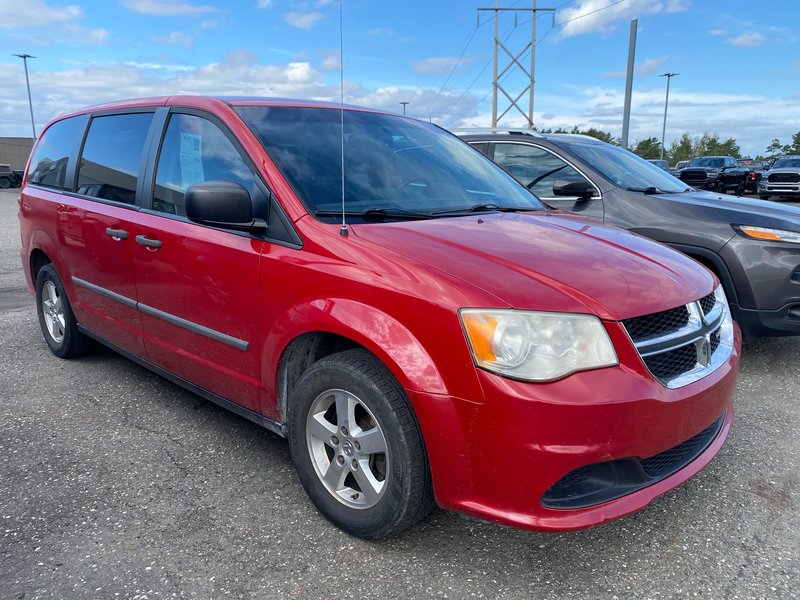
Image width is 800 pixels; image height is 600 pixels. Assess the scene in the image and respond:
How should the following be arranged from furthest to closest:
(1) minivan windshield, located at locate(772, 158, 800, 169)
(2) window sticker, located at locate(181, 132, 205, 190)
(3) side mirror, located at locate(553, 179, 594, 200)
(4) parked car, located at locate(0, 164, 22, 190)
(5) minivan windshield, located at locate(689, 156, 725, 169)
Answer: (4) parked car, located at locate(0, 164, 22, 190)
(5) minivan windshield, located at locate(689, 156, 725, 169)
(1) minivan windshield, located at locate(772, 158, 800, 169)
(3) side mirror, located at locate(553, 179, 594, 200)
(2) window sticker, located at locate(181, 132, 205, 190)

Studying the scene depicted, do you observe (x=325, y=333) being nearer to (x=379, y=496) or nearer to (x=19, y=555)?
(x=379, y=496)

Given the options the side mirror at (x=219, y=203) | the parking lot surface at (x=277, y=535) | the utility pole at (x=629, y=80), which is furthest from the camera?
the utility pole at (x=629, y=80)

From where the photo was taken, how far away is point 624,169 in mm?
5473

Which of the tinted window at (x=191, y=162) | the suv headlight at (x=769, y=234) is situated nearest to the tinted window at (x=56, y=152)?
the tinted window at (x=191, y=162)

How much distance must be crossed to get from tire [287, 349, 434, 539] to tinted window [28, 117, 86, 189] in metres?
2.88

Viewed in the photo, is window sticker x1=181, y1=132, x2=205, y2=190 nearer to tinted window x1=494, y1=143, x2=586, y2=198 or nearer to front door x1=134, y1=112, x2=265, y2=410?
front door x1=134, y1=112, x2=265, y2=410

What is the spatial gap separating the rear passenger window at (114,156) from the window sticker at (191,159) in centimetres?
41

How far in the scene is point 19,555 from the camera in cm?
236

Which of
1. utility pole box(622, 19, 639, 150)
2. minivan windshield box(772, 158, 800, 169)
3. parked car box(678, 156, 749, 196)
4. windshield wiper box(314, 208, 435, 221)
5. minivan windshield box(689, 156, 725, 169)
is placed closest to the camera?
windshield wiper box(314, 208, 435, 221)

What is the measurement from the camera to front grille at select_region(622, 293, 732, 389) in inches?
84.9

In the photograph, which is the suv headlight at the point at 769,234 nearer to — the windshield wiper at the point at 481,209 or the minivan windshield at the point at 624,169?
the minivan windshield at the point at 624,169

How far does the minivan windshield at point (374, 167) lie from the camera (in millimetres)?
2771

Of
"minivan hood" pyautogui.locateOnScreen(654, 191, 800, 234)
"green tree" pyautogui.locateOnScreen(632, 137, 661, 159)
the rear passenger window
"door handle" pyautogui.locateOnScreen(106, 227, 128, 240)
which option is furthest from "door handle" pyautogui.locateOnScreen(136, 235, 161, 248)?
"green tree" pyautogui.locateOnScreen(632, 137, 661, 159)

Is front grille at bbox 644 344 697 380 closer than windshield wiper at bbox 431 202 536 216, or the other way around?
front grille at bbox 644 344 697 380
